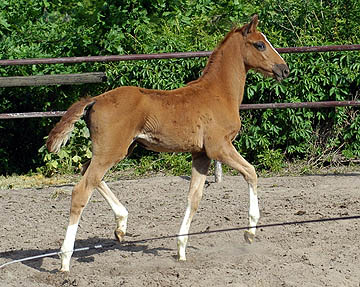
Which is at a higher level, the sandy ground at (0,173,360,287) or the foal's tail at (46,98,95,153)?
the foal's tail at (46,98,95,153)

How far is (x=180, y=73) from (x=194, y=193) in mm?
4233

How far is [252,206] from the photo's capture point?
6219 millimetres

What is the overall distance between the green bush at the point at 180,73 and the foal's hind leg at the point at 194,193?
3.66 meters

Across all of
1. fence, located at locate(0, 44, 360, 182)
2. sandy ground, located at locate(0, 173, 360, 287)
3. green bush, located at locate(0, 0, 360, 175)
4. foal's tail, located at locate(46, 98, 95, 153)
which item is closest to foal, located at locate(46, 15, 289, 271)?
foal's tail, located at locate(46, 98, 95, 153)

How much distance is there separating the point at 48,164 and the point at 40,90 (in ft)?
3.92

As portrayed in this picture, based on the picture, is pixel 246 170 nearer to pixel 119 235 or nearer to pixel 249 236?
pixel 249 236

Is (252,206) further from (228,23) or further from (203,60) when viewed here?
(228,23)

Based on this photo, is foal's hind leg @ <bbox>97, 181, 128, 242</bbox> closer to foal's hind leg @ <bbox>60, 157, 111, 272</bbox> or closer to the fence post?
foal's hind leg @ <bbox>60, 157, 111, 272</bbox>

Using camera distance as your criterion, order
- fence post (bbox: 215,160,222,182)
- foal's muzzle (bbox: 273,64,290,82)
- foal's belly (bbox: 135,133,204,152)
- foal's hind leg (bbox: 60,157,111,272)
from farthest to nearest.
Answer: fence post (bbox: 215,160,222,182)
foal's muzzle (bbox: 273,64,290,82)
foal's belly (bbox: 135,133,204,152)
foal's hind leg (bbox: 60,157,111,272)

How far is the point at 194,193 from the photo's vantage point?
21.0 ft

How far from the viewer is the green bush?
10.3 metres

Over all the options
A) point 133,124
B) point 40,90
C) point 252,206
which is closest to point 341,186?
point 252,206

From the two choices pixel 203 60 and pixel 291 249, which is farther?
pixel 203 60

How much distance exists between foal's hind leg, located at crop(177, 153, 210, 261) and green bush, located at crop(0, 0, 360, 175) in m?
3.66
